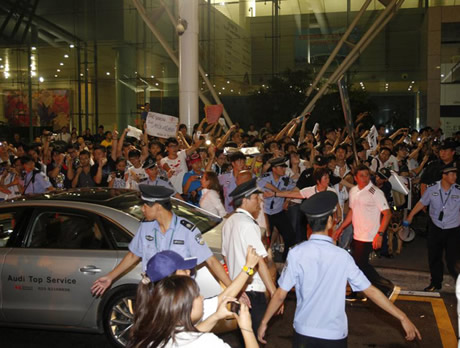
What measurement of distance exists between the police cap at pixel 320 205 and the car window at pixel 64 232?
2.68m

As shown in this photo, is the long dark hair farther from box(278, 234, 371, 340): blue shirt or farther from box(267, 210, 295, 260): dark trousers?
box(267, 210, 295, 260): dark trousers

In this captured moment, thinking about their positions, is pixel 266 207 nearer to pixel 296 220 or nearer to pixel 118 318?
pixel 296 220

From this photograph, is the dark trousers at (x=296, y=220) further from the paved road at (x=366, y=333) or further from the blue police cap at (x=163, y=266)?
the blue police cap at (x=163, y=266)

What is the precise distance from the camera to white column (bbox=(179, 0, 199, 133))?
14617 millimetres

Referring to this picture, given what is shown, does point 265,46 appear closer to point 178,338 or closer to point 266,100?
point 266,100

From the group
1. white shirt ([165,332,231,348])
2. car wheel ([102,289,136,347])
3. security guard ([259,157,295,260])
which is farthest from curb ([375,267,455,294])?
white shirt ([165,332,231,348])

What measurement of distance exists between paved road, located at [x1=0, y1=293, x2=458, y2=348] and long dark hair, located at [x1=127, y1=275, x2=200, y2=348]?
346 centimetres

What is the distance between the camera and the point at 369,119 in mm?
19906

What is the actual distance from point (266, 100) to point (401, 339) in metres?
15.8

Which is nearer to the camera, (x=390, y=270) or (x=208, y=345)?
(x=208, y=345)

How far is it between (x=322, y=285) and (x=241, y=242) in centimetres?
100

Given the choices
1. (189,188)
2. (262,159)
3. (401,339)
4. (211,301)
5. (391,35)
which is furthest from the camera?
(391,35)

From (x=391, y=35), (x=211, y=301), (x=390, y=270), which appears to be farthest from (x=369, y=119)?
(x=211, y=301)

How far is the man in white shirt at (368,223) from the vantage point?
675 centimetres
